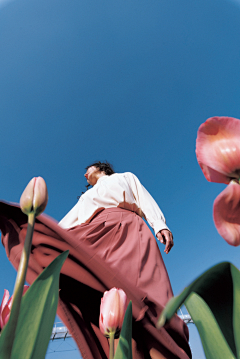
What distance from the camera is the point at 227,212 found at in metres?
0.21

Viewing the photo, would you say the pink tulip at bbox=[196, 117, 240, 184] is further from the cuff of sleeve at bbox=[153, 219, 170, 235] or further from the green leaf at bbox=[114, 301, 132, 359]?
the cuff of sleeve at bbox=[153, 219, 170, 235]

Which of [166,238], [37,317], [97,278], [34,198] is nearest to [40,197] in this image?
[34,198]

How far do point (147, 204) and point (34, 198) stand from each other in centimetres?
121

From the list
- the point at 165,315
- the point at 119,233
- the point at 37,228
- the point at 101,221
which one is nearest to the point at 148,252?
the point at 119,233

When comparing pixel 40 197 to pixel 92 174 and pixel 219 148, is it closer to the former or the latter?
pixel 219 148

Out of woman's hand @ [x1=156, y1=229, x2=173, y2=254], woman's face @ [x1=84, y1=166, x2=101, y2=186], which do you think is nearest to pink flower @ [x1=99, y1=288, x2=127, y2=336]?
woman's hand @ [x1=156, y1=229, x2=173, y2=254]

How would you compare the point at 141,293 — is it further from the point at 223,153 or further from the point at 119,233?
the point at 223,153

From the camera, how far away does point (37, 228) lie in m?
0.76

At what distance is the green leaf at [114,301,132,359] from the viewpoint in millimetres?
329

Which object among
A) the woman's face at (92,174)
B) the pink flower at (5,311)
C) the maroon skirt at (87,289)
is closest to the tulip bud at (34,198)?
the pink flower at (5,311)

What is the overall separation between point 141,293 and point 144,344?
0.16m

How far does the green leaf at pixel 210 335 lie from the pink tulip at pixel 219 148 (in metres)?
0.19

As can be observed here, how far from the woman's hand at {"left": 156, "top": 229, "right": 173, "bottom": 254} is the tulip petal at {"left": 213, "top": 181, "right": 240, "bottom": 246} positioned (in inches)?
39.3

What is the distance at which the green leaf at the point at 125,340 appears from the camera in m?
0.33
